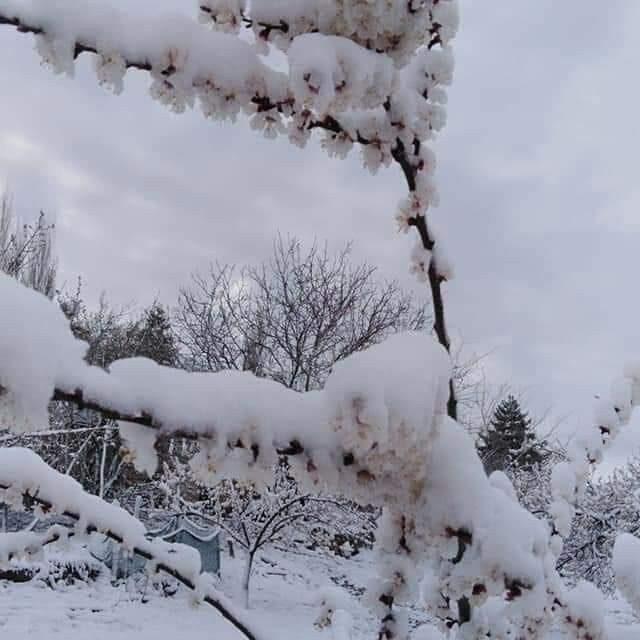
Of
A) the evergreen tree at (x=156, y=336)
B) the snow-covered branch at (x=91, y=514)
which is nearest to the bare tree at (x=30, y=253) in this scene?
the evergreen tree at (x=156, y=336)

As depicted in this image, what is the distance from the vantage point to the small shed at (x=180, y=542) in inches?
398

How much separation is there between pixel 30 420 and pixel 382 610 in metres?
0.63

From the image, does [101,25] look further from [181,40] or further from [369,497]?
[369,497]

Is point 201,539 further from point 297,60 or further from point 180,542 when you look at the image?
point 297,60

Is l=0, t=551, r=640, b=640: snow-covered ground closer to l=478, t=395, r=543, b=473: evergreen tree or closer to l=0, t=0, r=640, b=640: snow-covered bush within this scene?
l=0, t=0, r=640, b=640: snow-covered bush

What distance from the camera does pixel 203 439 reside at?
63 cm

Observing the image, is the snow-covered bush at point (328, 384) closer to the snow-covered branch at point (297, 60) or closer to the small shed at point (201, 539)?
Answer: the snow-covered branch at point (297, 60)

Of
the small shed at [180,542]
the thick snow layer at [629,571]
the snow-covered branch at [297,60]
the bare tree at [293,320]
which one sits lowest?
the thick snow layer at [629,571]

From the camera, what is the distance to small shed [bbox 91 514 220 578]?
10.1 metres

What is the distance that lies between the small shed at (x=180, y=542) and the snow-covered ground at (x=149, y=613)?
0.27 m

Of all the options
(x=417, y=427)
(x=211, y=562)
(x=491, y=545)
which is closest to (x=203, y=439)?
(x=417, y=427)

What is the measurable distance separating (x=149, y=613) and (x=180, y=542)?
2.00 meters

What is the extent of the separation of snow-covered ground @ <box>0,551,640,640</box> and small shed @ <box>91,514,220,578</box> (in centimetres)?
27

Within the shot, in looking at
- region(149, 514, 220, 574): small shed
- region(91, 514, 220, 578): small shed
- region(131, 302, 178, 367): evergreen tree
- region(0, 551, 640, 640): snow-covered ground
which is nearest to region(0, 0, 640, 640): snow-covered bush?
region(0, 551, 640, 640): snow-covered ground
